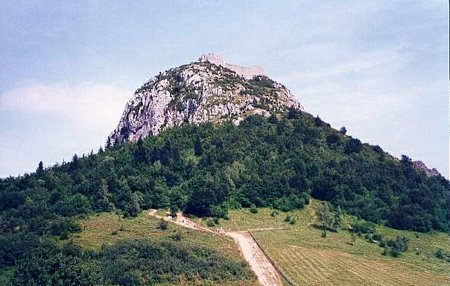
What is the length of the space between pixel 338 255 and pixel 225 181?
38900 mm

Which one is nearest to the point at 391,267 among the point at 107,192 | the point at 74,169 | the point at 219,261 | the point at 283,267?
the point at 283,267

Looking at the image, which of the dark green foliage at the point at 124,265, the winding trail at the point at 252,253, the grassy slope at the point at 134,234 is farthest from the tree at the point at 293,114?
the dark green foliage at the point at 124,265

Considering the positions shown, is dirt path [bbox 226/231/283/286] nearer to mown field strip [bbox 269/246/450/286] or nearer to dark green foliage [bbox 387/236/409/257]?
mown field strip [bbox 269/246/450/286]

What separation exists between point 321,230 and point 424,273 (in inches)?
983

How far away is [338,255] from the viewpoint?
10400 cm

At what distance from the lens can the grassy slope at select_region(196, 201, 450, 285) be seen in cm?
9289

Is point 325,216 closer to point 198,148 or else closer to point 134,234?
point 134,234

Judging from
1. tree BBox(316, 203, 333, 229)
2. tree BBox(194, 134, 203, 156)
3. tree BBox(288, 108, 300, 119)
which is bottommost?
tree BBox(316, 203, 333, 229)

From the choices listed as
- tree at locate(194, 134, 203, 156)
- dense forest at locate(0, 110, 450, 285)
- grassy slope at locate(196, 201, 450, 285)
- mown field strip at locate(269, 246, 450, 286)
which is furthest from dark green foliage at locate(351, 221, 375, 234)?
tree at locate(194, 134, 203, 156)

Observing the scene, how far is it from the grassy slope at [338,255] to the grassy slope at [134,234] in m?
7.76

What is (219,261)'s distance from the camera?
308 feet

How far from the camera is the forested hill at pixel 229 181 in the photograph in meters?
128

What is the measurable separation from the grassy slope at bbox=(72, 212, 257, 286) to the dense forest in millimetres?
3793

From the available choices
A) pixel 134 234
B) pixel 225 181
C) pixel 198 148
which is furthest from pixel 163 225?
pixel 198 148
